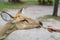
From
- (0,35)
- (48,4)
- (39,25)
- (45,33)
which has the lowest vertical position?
(48,4)

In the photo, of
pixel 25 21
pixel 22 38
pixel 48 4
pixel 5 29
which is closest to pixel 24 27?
pixel 25 21

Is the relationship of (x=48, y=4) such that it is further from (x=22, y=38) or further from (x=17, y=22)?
(x=17, y=22)

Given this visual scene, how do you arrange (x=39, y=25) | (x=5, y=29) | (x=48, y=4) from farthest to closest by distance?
(x=48, y=4), (x=5, y=29), (x=39, y=25)

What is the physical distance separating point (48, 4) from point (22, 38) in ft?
35.5

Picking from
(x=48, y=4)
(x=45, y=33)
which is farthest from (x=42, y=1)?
(x=45, y=33)

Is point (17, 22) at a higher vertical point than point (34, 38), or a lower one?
higher

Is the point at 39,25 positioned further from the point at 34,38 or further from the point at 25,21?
the point at 34,38

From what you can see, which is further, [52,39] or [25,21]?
[52,39]

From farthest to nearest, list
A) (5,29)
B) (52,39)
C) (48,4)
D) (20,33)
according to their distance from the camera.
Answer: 1. (48,4)
2. (20,33)
3. (52,39)
4. (5,29)

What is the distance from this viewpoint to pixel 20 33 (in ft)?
26.4

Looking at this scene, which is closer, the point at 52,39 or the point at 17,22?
the point at 17,22

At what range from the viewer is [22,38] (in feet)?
24.6

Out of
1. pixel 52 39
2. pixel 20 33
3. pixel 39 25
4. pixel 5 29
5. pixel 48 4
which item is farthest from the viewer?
pixel 48 4

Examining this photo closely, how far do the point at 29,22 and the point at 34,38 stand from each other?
2.94 metres
